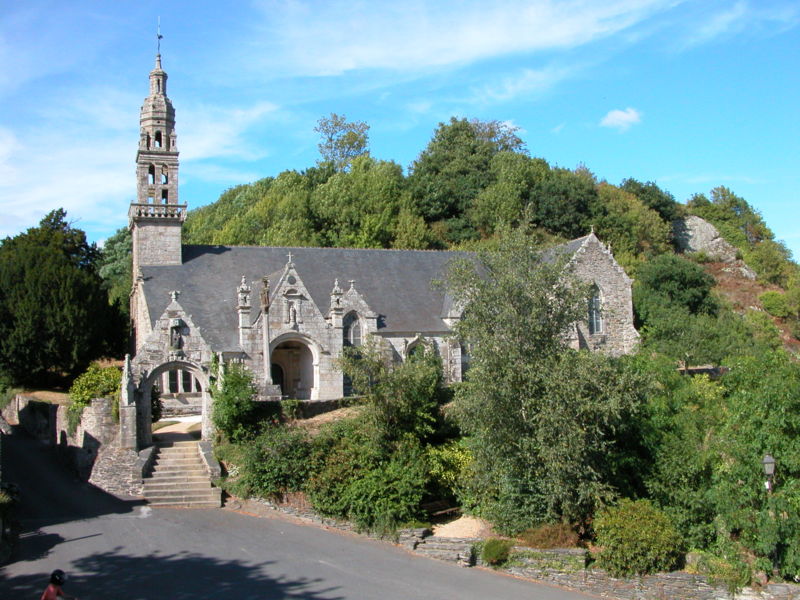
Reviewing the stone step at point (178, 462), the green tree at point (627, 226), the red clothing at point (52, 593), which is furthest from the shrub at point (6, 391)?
the green tree at point (627, 226)

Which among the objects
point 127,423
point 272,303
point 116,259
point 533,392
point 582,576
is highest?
point 116,259

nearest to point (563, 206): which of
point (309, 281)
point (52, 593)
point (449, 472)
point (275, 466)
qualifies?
point (309, 281)

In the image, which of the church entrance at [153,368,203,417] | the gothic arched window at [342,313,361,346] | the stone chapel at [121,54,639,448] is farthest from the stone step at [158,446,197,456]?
the gothic arched window at [342,313,361,346]

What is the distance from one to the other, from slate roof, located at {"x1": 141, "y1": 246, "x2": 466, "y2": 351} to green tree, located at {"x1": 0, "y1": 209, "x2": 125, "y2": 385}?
3.13 m

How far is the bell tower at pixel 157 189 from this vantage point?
3322 centimetres

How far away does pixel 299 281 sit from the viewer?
29.5 meters

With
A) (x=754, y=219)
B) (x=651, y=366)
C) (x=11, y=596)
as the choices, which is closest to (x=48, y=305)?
(x=11, y=596)

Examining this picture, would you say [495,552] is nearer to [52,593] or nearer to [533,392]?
[533,392]

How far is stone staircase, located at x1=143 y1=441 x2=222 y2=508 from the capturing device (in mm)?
21547

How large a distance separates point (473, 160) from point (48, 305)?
3393cm

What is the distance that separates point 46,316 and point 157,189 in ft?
23.5

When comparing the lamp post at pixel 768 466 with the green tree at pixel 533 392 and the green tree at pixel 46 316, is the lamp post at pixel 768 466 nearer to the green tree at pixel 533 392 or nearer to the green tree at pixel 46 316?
the green tree at pixel 533 392

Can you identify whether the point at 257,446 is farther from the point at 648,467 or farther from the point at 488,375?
the point at 648,467

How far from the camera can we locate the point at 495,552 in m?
18.8
